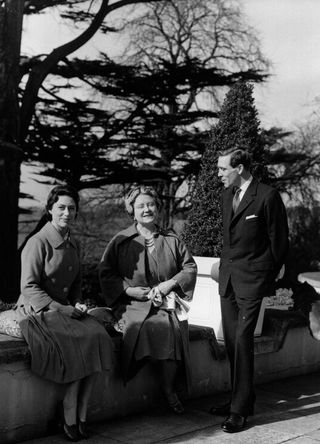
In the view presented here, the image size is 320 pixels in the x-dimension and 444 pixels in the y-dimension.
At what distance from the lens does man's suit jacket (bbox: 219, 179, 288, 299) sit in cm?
404

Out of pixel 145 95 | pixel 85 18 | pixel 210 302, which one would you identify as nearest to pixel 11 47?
pixel 85 18

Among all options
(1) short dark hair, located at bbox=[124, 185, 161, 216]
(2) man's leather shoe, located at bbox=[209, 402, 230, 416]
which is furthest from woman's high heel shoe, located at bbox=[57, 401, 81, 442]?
(1) short dark hair, located at bbox=[124, 185, 161, 216]

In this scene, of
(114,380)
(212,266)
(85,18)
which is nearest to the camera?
(114,380)

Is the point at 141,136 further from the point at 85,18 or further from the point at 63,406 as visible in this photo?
the point at 63,406

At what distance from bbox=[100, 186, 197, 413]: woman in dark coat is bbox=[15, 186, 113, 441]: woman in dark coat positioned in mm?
303

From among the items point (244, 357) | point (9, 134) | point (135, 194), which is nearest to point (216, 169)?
point (135, 194)

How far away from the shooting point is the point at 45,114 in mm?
13750

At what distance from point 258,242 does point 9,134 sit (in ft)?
25.6

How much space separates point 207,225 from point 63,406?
2.76 m

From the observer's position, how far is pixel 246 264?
13.4ft

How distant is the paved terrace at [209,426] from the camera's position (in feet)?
12.4

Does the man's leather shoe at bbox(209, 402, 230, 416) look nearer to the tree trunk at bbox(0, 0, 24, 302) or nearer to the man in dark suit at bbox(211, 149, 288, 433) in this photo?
the man in dark suit at bbox(211, 149, 288, 433)

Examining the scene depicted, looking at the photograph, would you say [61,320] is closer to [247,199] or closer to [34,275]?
[34,275]

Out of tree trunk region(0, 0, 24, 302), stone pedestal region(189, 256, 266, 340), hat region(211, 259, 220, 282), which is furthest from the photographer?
tree trunk region(0, 0, 24, 302)
